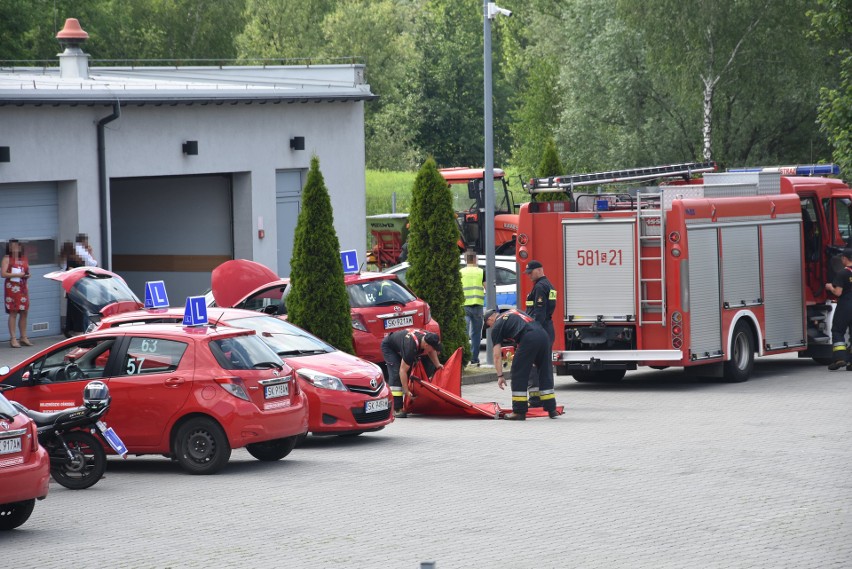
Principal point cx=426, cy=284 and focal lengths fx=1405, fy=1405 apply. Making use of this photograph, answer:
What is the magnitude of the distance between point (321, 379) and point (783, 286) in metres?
9.47

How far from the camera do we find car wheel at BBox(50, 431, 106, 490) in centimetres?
1295

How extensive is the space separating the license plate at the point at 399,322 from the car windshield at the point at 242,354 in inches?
264

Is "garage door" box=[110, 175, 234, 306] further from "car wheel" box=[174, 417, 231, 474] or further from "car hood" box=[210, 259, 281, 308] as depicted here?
"car wheel" box=[174, 417, 231, 474]

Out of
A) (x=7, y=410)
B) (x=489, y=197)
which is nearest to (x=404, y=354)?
(x=7, y=410)

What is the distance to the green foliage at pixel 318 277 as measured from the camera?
20375 millimetres

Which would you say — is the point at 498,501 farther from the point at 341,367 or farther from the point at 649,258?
the point at 649,258

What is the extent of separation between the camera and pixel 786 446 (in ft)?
48.5

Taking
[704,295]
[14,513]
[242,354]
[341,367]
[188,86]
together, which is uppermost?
[188,86]

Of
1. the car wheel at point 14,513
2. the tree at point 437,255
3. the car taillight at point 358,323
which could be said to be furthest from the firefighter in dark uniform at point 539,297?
the car wheel at point 14,513

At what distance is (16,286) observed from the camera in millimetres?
24078

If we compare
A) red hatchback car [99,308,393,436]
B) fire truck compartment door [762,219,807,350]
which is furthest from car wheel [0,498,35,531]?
fire truck compartment door [762,219,807,350]

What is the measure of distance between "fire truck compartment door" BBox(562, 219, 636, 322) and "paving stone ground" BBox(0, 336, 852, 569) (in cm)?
275

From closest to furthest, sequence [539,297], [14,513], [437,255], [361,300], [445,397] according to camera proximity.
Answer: [14,513] < [445,397] < [539,297] < [361,300] < [437,255]

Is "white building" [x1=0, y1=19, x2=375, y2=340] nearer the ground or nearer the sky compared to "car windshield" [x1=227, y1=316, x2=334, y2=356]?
nearer the sky
